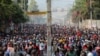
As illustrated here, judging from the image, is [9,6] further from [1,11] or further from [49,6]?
[49,6]

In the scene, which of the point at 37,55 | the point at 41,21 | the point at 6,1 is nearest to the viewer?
the point at 37,55

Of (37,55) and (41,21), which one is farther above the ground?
(37,55)

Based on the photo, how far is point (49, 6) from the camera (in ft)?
60.3

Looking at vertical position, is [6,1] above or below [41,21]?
above

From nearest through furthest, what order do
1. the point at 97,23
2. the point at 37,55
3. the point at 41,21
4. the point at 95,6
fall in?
the point at 37,55
the point at 97,23
the point at 95,6
the point at 41,21

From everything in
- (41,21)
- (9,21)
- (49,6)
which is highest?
(49,6)

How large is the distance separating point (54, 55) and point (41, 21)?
13048 cm

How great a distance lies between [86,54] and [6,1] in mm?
42589

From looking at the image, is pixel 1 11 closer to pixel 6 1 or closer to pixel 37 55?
pixel 6 1

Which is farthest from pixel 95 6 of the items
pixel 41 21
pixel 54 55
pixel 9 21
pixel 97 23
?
pixel 54 55

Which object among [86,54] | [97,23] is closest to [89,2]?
[97,23]

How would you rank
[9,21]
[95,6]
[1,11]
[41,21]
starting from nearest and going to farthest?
1. [1,11]
2. [9,21]
3. [95,6]
4. [41,21]

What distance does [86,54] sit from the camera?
18984 mm

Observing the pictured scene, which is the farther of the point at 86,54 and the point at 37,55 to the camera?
the point at 37,55
